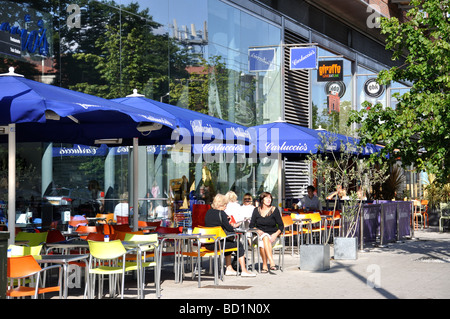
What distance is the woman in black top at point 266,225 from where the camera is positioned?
1434cm

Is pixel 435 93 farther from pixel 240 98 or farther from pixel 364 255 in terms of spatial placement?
pixel 240 98

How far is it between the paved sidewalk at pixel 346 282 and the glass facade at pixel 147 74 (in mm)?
3811

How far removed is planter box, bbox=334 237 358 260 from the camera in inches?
642

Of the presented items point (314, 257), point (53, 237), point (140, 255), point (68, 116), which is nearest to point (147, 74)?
point (314, 257)

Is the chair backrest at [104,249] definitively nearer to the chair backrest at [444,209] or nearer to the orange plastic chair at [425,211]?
the chair backrest at [444,209]

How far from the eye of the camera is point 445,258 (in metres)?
16.7

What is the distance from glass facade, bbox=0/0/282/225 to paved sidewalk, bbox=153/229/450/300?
381cm

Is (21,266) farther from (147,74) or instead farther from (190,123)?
(147,74)

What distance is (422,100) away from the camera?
15.2 metres

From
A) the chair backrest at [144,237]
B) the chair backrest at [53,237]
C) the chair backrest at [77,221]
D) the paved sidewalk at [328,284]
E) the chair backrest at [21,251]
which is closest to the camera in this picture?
the chair backrest at [21,251]

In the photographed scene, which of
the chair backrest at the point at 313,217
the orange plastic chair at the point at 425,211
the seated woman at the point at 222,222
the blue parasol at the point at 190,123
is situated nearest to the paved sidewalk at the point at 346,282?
the seated woman at the point at 222,222

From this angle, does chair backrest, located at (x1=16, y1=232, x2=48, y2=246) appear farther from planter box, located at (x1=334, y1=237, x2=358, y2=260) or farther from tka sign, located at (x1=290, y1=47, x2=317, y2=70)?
tka sign, located at (x1=290, y1=47, x2=317, y2=70)
